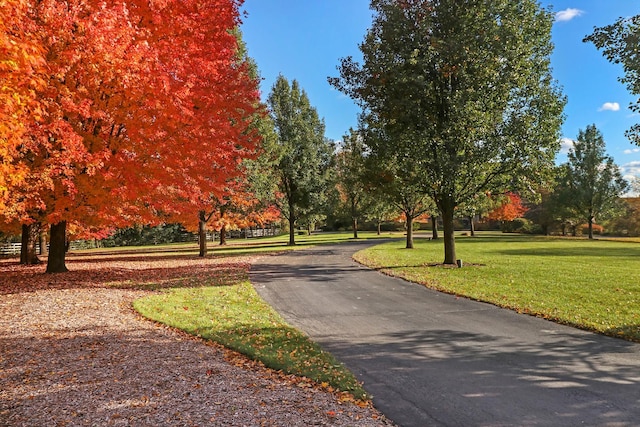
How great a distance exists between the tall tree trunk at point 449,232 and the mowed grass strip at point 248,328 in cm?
945

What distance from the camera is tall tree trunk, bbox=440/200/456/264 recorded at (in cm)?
1780

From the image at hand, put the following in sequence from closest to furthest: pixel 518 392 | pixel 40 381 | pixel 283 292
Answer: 1. pixel 518 392
2. pixel 40 381
3. pixel 283 292

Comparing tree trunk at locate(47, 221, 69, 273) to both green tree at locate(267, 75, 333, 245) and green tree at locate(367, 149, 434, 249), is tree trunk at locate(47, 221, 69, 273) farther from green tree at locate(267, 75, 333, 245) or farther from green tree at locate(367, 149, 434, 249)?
green tree at locate(267, 75, 333, 245)

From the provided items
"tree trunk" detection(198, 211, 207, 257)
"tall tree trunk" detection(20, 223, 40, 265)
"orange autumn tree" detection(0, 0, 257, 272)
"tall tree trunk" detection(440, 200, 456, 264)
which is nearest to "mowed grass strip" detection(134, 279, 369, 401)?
"orange autumn tree" detection(0, 0, 257, 272)

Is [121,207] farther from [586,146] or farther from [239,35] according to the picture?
[586,146]

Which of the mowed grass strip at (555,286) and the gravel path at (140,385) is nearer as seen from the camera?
the gravel path at (140,385)

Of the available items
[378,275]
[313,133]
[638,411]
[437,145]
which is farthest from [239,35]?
[638,411]

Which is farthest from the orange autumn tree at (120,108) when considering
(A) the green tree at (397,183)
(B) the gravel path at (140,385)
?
(A) the green tree at (397,183)

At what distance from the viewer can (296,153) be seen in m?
36.2

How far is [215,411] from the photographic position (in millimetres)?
4402

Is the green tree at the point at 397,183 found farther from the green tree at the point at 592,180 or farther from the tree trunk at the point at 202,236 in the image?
the green tree at the point at 592,180

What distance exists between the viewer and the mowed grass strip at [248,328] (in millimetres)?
5758

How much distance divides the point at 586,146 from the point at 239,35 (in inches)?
1476

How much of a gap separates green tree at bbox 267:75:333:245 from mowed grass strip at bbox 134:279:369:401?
2402 centimetres
